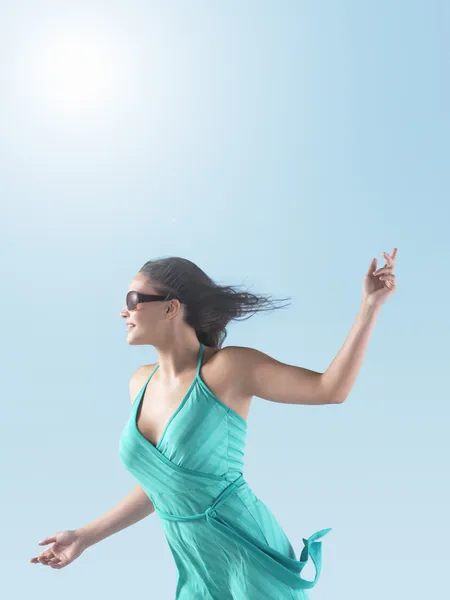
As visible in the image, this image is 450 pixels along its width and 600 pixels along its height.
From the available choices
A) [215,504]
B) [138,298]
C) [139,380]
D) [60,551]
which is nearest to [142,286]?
[138,298]

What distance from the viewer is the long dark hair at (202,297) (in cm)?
314

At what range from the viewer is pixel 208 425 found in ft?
9.63

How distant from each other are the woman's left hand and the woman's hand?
139cm

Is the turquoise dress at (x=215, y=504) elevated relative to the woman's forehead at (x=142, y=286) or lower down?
lower down

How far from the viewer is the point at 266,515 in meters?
3.00

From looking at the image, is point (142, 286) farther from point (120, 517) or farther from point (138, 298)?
point (120, 517)

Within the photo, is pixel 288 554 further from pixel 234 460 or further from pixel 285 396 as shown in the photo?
pixel 285 396

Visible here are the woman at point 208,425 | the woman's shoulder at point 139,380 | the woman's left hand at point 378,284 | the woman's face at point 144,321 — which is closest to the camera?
the woman's left hand at point 378,284

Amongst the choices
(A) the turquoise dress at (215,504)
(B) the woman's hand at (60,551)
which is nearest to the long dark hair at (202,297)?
(A) the turquoise dress at (215,504)

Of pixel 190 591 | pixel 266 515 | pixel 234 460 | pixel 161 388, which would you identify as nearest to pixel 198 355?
pixel 161 388

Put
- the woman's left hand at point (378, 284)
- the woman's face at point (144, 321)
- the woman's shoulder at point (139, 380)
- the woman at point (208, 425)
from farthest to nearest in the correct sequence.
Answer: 1. the woman's shoulder at point (139, 380)
2. the woman's face at point (144, 321)
3. the woman at point (208, 425)
4. the woman's left hand at point (378, 284)

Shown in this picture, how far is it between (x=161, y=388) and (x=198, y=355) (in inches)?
6.5

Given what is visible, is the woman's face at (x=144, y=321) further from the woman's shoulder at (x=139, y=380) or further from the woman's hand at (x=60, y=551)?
the woman's hand at (x=60, y=551)

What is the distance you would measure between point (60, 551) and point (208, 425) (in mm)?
797
